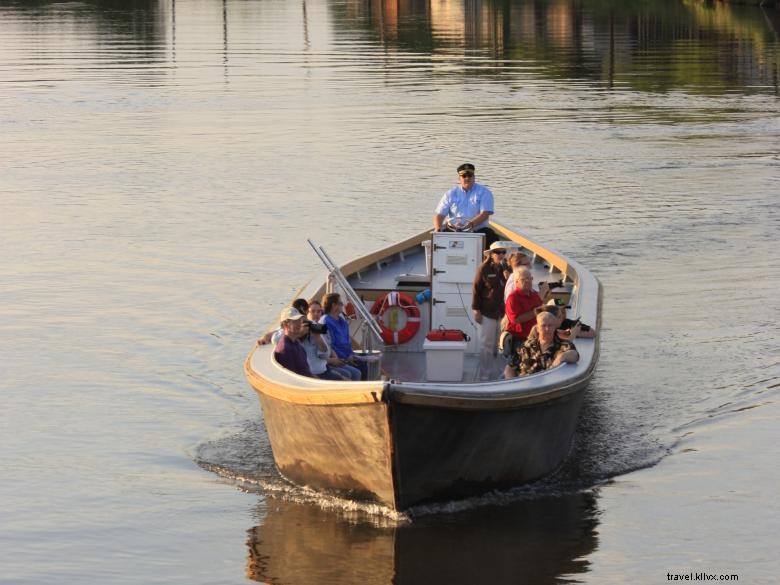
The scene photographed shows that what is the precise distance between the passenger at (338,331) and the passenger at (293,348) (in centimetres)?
64

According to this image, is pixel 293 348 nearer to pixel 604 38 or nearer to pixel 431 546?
pixel 431 546

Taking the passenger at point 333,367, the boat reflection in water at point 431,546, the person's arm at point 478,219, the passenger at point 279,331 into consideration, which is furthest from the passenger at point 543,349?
the person's arm at point 478,219

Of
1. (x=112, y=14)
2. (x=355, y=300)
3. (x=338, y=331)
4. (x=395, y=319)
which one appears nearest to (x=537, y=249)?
(x=395, y=319)

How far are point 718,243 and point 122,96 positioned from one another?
2879 centimetres

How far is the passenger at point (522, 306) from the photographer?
15156 millimetres

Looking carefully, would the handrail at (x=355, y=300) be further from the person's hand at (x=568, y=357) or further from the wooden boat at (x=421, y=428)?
the person's hand at (x=568, y=357)

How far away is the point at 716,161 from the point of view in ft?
116

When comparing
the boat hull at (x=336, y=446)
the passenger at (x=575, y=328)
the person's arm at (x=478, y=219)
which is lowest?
the boat hull at (x=336, y=446)

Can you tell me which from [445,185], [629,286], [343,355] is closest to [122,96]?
[445,185]

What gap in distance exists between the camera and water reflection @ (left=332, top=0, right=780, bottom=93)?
178 feet

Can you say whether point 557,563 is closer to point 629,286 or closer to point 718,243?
point 629,286

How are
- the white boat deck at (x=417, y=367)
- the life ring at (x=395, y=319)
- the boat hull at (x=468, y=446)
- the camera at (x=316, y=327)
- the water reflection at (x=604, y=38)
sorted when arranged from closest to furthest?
the boat hull at (x=468, y=446), the camera at (x=316, y=327), the white boat deck at (x=417, y=367), the life ring at (x=395, y=319), the water reflection at (x=604, y=38)

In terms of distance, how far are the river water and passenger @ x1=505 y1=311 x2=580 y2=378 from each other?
46.2 inches

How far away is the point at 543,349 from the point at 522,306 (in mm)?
944
